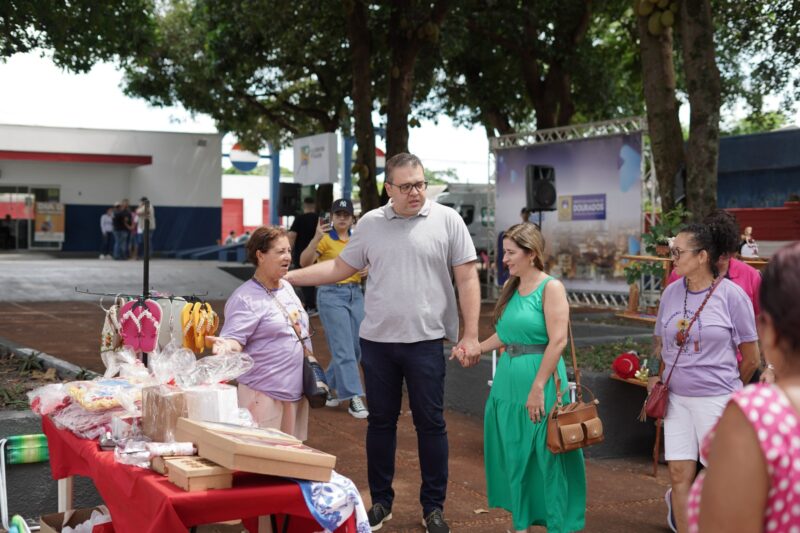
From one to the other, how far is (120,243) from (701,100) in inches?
931

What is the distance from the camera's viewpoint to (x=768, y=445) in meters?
1.74

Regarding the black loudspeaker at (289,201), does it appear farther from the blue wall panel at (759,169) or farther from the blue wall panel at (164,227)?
the blue wall panel at (164,227)

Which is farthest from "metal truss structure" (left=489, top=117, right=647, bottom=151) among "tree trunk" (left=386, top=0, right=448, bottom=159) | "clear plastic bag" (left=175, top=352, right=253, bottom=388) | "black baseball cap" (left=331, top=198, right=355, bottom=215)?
"clear plastic bag" (left=175, top=352, right=253, bottom=388)

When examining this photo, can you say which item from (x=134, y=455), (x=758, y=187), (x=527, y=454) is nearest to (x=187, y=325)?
(x=134, y=455)

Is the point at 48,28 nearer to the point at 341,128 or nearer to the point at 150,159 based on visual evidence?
the point at 341,128

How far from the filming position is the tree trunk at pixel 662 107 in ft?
34.0

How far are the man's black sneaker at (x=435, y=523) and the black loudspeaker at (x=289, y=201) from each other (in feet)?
47.2

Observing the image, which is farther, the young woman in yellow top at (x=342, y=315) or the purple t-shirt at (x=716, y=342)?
the young woman in yellow top at (x=342, y=315)

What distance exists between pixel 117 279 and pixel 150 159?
42.4 feet

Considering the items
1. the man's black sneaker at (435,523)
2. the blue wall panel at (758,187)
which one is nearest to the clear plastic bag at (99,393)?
the man's black sneaker at (435,523)

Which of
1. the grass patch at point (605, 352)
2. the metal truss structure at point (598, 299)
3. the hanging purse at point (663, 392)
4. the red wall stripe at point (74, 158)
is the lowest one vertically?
the metal truss structure at point (598, 299)

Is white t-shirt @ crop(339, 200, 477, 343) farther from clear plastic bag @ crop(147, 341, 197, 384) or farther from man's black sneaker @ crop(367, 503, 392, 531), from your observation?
clear plastic bag @ crop(147, 341, 197, 384)

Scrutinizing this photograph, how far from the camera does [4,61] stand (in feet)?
32.6

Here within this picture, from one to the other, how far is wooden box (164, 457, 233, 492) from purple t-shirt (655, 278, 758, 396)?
8.90 feet
